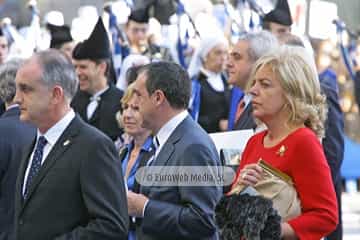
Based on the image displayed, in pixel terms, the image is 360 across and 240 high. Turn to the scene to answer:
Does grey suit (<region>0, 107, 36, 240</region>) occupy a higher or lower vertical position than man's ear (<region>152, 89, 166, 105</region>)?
lower

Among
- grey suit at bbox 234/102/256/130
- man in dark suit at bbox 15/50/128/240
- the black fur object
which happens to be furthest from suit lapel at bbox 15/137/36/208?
grey suit at bbox 234/102/256/130

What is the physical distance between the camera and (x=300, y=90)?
204 inches

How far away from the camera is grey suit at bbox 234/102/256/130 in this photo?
6926mm

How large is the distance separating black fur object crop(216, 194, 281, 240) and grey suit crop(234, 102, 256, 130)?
2.06m

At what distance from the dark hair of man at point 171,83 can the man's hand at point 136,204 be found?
492 millimetres

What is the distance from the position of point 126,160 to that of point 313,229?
215 centimetres

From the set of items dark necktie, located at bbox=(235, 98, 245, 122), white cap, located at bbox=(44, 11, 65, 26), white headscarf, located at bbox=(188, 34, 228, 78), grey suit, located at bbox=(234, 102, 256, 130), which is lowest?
white cap, located at bbox=(44, 11, 65, 26)

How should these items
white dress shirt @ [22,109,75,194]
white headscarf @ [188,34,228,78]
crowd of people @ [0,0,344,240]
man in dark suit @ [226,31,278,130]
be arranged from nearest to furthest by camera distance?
1. crowd of people @ [0,0,344,240]
2. white dress shirt @ [22,109,75,194]
3. man in dark suit @ [226,31,278,130]
4. white headscarf @ [188,34,228,78]

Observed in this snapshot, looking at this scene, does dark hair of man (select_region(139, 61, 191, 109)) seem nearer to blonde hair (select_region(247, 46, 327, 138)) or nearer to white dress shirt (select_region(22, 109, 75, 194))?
white dress shirt (select_region(22, 109, 75, 194))

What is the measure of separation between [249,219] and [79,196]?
2.98 ft

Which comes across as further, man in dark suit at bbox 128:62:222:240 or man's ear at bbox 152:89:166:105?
man's ear at bbox 152:89:166:105

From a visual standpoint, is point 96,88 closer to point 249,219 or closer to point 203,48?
point 203,48

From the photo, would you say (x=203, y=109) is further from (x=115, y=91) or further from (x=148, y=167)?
(x=148, y=167)

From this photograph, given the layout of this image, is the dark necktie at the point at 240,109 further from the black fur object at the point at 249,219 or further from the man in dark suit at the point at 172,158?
the black fur object at the point at 249,219
